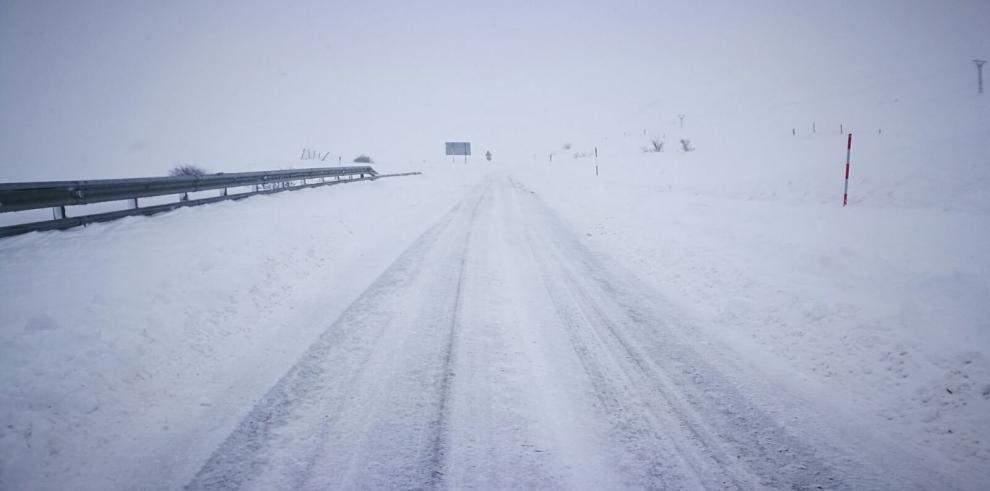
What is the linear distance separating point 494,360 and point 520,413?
31.0 inches

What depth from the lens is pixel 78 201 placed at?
7.96 m

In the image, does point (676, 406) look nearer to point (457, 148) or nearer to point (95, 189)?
point (95, 189)

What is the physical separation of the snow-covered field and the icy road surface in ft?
0.06

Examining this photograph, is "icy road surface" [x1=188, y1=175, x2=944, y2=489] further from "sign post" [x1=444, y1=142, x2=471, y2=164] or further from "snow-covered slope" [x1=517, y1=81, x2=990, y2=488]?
"sign post" [x1=444, y1=142, x2=471, y2=164]

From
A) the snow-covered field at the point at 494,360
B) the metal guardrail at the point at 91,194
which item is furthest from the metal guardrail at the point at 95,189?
the snow-covered field at the point at 494,360

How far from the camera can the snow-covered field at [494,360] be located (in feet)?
7.73

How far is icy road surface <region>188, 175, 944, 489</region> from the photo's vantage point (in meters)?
2.25

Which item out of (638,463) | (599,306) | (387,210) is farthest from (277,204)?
(638,463)

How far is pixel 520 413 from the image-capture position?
2805mm

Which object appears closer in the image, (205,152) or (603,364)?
(603,364)

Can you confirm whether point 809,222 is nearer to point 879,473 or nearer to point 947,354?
point 947,354

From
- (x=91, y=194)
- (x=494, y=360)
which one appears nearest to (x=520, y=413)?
(x=494, y=360)

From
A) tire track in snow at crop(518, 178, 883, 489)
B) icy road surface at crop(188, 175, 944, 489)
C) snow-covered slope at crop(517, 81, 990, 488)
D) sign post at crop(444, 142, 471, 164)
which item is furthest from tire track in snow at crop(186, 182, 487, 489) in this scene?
sign post at crop(444, 142, 471, 164)

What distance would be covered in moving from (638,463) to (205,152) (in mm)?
45417
